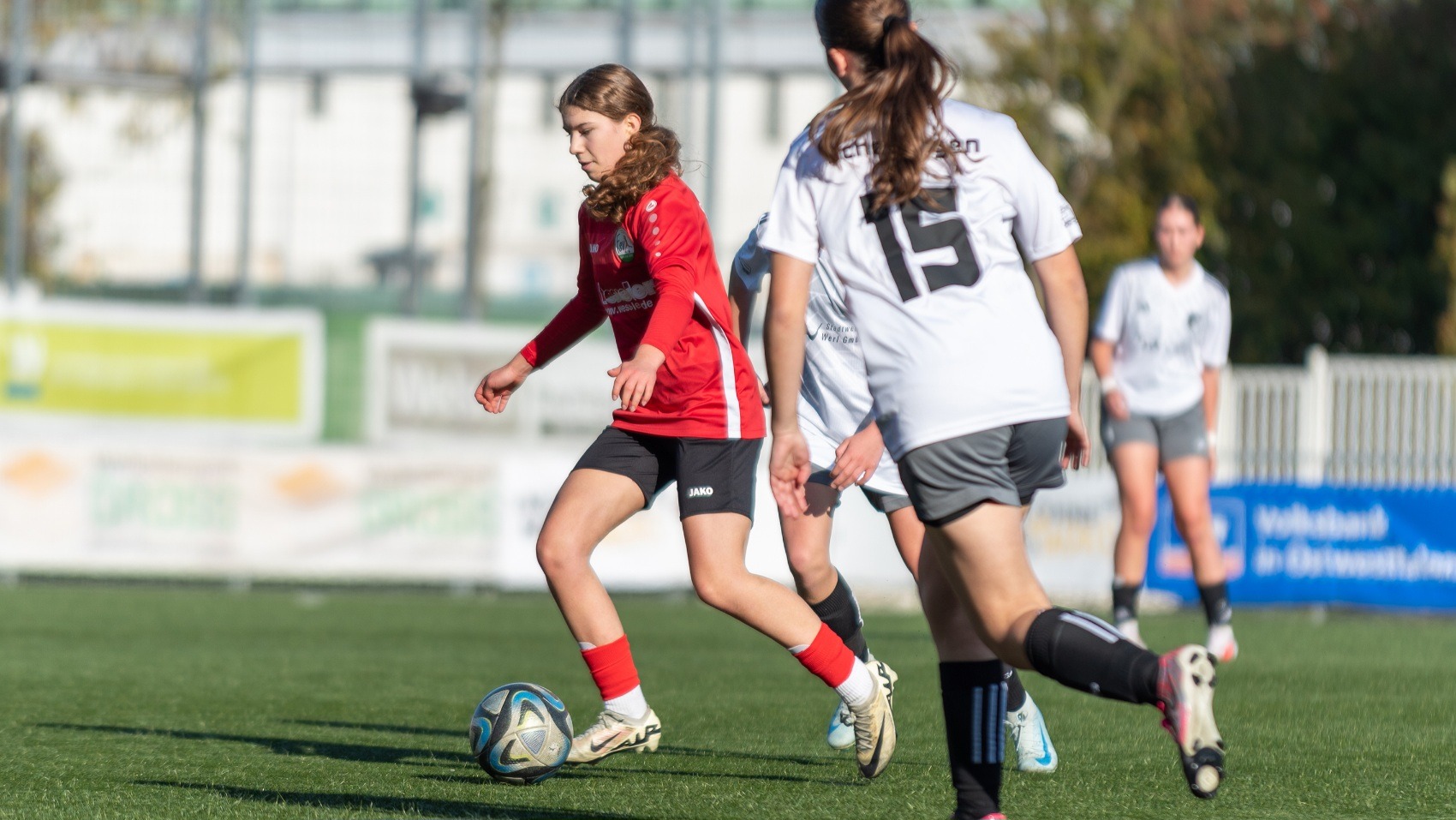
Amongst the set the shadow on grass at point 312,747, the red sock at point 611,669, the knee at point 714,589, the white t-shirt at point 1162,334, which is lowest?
the shadow on grass at point 312,747

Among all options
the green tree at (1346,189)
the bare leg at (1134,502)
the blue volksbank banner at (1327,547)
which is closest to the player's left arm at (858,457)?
the bare leg at (1134,502)

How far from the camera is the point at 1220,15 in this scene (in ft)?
88.6

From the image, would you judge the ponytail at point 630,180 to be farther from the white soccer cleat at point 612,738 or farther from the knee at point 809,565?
the white soccer cleat at point 612,738

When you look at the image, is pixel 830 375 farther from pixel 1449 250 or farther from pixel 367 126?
pixel 367 126

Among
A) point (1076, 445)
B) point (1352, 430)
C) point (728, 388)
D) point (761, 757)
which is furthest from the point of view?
point (1352, 430)

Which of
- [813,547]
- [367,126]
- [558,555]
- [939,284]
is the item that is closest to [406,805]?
[558,555]

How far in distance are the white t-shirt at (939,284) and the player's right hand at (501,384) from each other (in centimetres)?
199

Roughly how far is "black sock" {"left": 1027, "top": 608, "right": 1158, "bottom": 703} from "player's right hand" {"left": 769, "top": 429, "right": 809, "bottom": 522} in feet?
1.79

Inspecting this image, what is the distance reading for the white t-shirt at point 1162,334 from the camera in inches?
382

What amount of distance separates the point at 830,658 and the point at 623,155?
1485 millimetres

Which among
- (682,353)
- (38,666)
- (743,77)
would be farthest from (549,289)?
(682,353)

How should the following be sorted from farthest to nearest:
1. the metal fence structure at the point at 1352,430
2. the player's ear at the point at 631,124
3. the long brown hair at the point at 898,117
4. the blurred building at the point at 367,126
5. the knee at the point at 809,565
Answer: the blurred building at the point at 367,126 → the metal fence structure at the point at 1352,430 → the knee at the point at 809,565 → the player's ear at the point at 631,124 → the long brown hair at the point at 898,117

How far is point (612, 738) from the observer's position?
19.2 feet

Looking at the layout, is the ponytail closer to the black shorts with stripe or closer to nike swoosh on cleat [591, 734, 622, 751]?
the black shorts with stripe
